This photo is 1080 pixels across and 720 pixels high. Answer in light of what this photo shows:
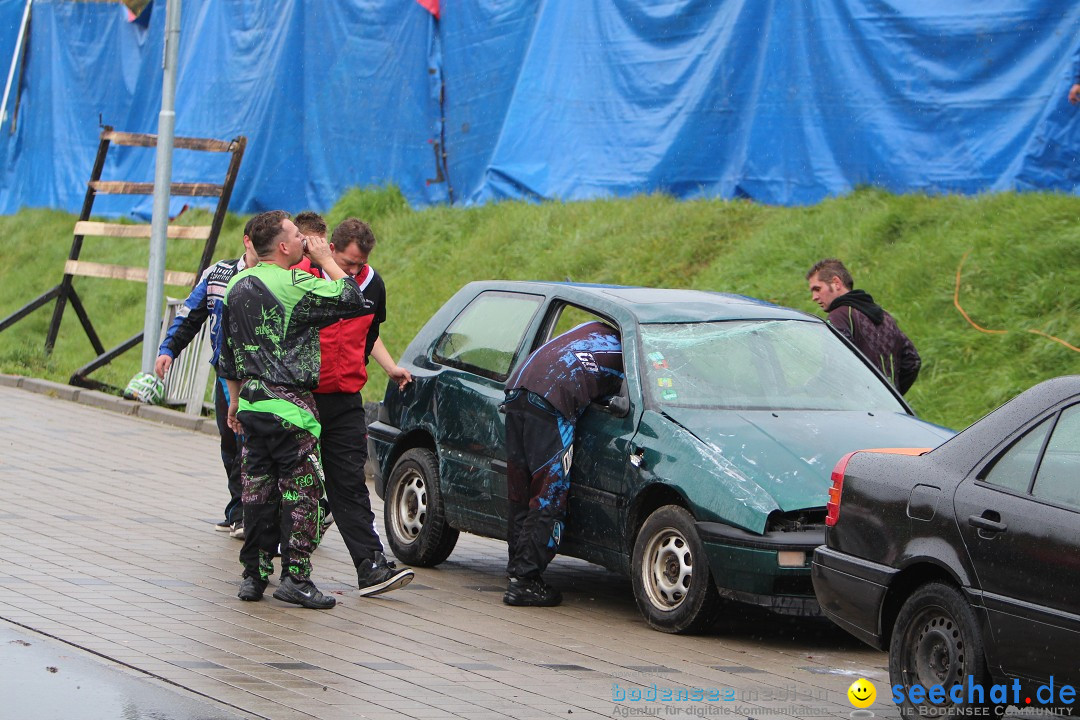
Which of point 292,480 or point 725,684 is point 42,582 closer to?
point 292,480

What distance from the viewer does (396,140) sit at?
19.1m

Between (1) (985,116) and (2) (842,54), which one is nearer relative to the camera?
(1) (985,116)

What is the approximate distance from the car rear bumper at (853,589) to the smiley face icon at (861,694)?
221 millimetres

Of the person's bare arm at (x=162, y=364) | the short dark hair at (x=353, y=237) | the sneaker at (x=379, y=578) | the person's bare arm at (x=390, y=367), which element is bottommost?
the sneaker at (x=379, y=578)

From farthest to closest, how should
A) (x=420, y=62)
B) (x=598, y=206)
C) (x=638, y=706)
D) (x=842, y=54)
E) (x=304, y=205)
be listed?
(x=304, y=205) → (x=420, y=62) → (x=598, y=206) → (x=842, y=54) → (x=638, y=706)

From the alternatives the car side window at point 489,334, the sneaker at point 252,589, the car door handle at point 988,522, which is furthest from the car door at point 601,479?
the car door handle at point 988,522

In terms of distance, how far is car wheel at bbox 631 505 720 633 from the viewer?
7035 millimetres

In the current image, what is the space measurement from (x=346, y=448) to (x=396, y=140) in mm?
11562

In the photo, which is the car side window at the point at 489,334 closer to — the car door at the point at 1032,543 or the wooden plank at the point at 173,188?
the car door at the point at 1032,543

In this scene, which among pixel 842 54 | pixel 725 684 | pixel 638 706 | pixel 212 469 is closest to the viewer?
pixel 638 706

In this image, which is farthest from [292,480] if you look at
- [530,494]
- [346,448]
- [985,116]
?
[985,116]

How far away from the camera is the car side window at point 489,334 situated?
8555mm

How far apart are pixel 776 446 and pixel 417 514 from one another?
254 centimetres

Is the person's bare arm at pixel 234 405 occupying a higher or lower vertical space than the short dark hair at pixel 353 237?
lower
